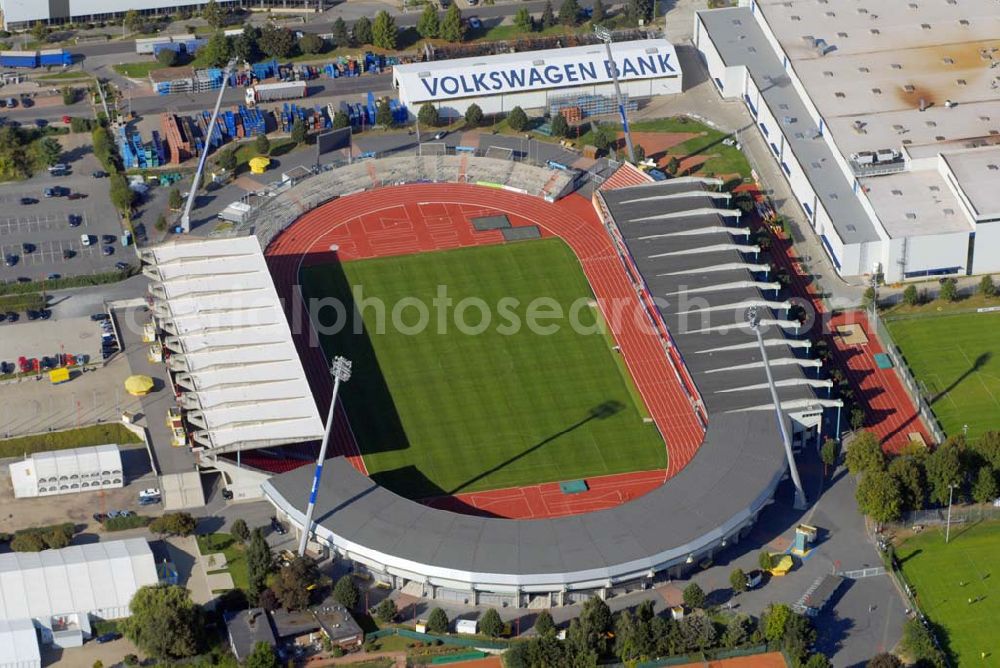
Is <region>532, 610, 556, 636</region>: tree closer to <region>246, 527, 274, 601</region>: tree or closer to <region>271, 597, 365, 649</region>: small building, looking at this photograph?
<region>271, 597, 365, 649</region>: small building

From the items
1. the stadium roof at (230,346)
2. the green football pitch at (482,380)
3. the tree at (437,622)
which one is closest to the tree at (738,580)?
the green football pitch at (482,380)

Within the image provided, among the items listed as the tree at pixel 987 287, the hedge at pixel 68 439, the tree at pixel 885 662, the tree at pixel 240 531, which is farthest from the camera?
the tree at pixel 987 287

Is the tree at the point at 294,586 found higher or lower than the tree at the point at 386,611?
higher

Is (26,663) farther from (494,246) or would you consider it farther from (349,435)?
(494,246)

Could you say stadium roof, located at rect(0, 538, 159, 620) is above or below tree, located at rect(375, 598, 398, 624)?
above

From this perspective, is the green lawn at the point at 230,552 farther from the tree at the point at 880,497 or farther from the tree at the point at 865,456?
the tree at the point at 865,456

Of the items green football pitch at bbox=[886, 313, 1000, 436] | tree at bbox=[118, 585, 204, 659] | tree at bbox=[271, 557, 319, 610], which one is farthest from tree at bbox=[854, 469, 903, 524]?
tree at bbox=[118, 585, 204, 659]

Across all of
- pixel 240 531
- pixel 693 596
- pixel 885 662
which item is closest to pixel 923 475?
pixel 885 662
